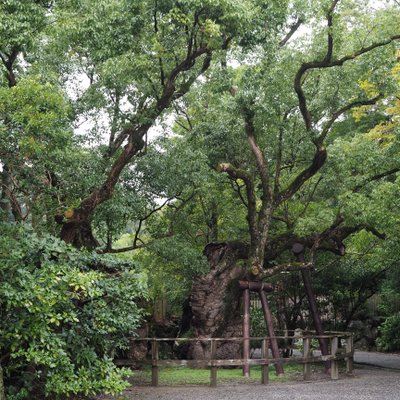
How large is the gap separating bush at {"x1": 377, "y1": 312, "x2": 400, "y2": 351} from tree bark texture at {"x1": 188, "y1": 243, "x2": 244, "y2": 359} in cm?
783

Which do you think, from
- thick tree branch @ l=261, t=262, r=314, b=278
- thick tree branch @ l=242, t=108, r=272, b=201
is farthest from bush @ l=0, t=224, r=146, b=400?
thick tree branch @ l=242, t=108, r=272, b=201

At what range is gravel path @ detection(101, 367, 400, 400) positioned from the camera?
10289 mm

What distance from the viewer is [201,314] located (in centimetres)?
1627

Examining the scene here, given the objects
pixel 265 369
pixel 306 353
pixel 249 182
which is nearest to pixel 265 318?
pixel 306 353

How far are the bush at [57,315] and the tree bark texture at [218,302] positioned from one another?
771cm

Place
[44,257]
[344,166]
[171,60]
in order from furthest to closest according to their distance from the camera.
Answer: [344,166], [171,60], [44,257]

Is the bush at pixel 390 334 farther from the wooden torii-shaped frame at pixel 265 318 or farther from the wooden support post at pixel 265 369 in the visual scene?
the wooden support post at pixel 265 369

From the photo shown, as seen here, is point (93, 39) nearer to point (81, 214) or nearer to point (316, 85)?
point (81, 214)

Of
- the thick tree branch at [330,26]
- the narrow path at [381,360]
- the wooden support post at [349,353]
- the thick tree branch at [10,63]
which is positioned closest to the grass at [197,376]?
the wooden support post at [349,353]

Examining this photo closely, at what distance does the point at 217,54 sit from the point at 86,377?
6.92 metres

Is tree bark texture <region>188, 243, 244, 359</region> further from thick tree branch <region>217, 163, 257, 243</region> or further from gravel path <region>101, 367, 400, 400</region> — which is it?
gravel path <region>101, 367, 400, 400</region>

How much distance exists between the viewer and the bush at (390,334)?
21.2 m

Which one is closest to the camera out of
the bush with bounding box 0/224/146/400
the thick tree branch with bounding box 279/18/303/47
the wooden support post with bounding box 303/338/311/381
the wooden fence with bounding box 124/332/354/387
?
the bush with bounding box 0/224/146/400

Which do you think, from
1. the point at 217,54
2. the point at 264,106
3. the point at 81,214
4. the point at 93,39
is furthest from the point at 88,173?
the point at 264,106
